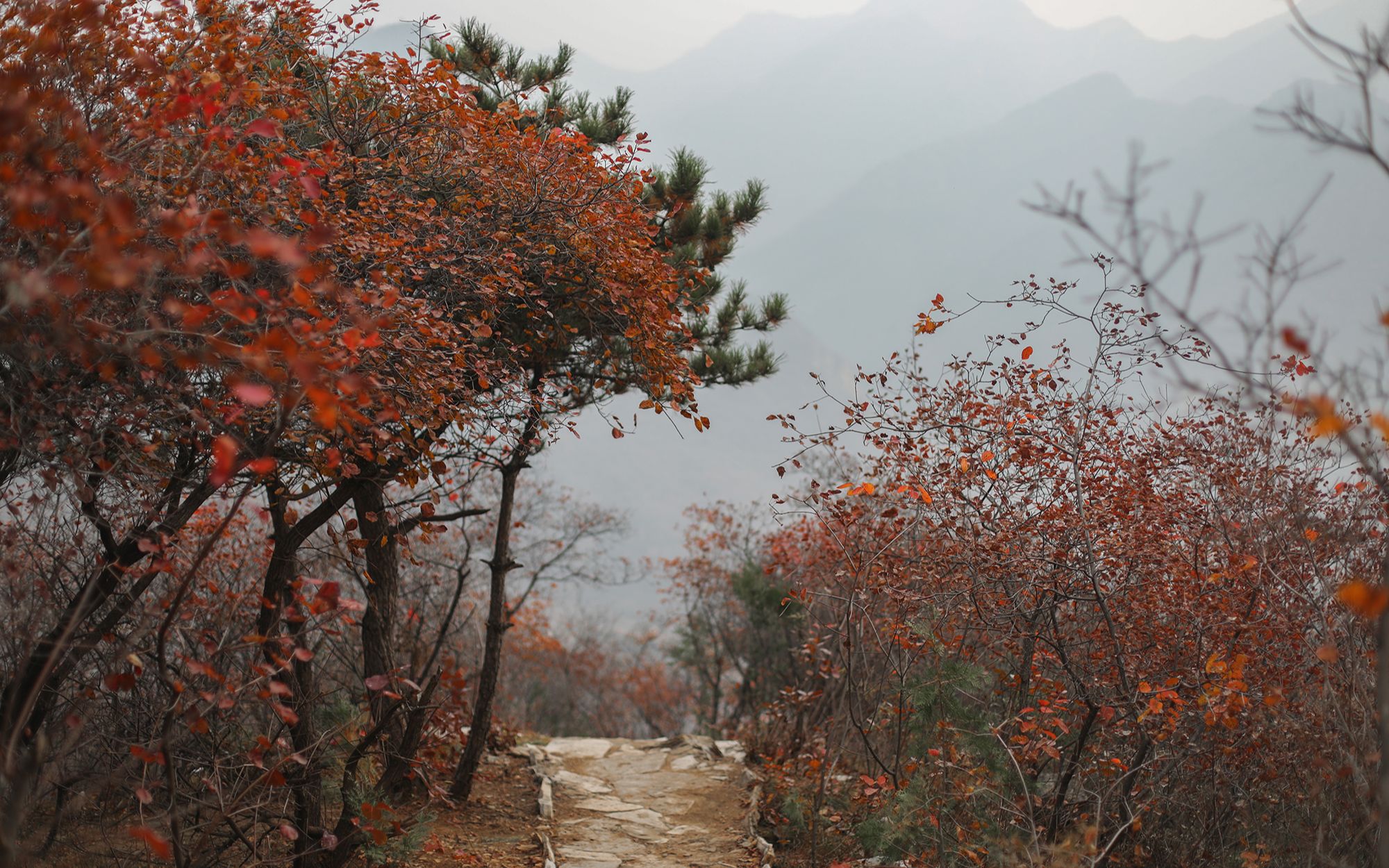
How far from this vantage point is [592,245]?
5.13 metres

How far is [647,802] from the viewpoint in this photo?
22.5 feet

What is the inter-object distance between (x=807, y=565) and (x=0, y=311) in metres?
7.61

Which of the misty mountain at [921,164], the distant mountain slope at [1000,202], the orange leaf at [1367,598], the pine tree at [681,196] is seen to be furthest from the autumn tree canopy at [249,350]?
the distant mountain slope at [1000,202]

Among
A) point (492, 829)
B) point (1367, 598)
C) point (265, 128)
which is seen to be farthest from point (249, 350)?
point (492, 829)

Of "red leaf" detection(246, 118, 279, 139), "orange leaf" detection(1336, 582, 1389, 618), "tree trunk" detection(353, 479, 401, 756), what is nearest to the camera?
"orange leaf" detection(1336, 582, 1389, 618)

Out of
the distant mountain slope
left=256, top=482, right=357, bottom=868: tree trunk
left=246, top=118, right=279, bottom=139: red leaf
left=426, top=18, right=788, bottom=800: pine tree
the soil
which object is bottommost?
the soil

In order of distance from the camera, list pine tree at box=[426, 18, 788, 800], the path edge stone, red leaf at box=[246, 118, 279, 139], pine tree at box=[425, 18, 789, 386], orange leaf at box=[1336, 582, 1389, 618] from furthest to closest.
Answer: pine tree at box=[425, 18, 789, 386]
pine tree at box=[426, 18, 788, 800]
the path edge stone
red leaf at box=[246, 118, 279, 139]
orange leaf at box=[1336, 582, 1389, 618]

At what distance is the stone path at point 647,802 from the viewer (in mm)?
5617

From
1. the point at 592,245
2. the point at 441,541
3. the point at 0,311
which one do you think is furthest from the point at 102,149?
the point at 441,541

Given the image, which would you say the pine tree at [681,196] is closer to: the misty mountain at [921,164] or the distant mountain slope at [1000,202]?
the misty mountain at [921,164]

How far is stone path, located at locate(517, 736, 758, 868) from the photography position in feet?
18.4

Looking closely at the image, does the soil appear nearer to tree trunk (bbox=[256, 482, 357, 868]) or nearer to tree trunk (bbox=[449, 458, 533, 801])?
tree trunk (bbox=[449, 458, 533, 801])

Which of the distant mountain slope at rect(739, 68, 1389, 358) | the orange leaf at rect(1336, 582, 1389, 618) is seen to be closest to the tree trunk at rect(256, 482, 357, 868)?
the orange leaf at rect(1336, 582, 1389, 618)

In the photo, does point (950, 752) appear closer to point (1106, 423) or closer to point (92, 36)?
point (1106, 423)
